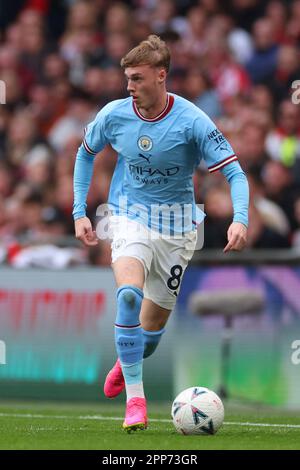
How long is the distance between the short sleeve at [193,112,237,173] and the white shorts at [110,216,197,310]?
0.67 m

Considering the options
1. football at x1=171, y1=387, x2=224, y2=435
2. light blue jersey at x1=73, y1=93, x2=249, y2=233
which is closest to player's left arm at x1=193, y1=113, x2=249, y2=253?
light blue jersey at x1=73, y1=93, x2=249, y2=233

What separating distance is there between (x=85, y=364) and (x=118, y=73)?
467 centimetres

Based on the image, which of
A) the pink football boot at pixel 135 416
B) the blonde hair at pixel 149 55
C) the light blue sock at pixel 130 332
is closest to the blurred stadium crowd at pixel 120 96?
the blonde hair at pixel 149 55

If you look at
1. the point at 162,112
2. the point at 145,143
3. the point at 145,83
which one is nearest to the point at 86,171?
the point at 145,143

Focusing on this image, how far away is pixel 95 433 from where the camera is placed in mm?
7430

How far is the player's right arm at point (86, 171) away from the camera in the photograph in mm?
7801

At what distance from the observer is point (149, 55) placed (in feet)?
24.8

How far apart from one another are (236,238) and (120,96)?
7.82 metres

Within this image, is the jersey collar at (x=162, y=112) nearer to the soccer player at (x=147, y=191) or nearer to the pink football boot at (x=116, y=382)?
the soccer player at (x=147, y=191)

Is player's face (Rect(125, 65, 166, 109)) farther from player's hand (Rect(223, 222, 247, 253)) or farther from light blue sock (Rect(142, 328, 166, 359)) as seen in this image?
light blue sock (Rect(142, 328, 166, 359))

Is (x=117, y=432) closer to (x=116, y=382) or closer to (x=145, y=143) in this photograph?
(x=116, y=382)

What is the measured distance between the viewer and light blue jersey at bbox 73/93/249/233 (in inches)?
300
